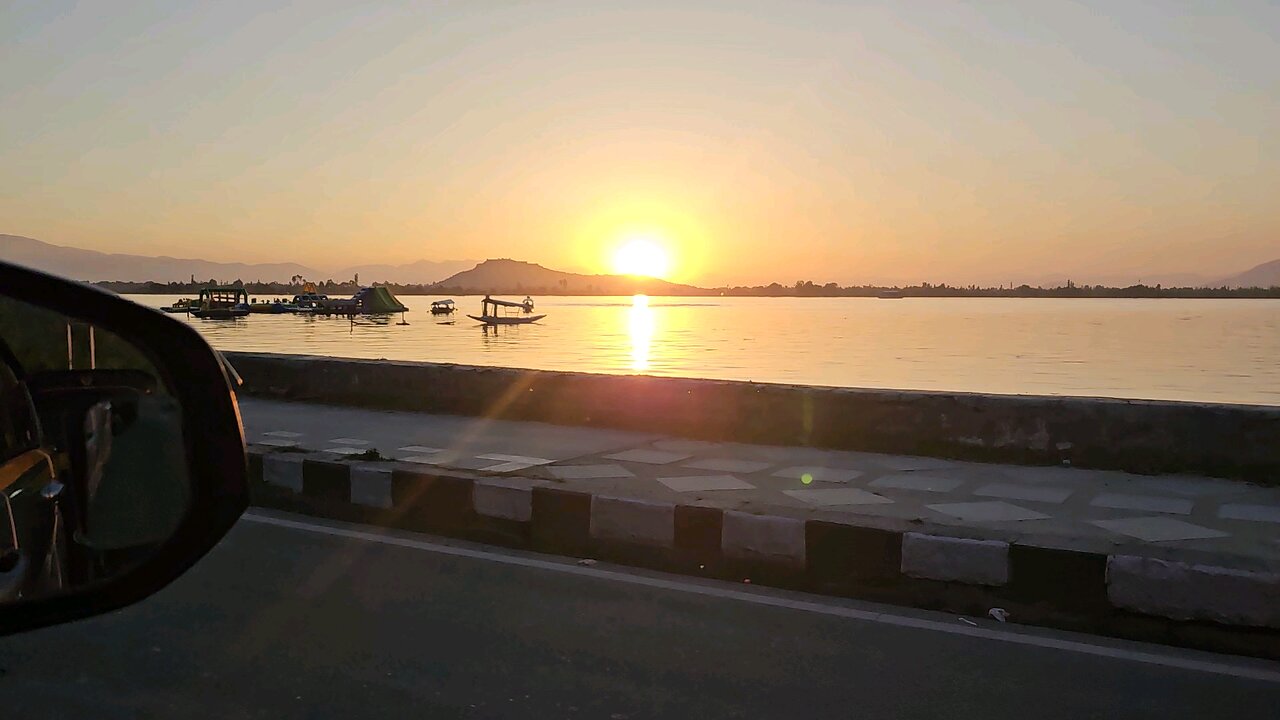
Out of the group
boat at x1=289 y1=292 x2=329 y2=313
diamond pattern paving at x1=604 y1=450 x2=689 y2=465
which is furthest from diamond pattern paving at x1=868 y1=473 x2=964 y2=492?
boat at x1=289 y1=292 x2=329 y2=313

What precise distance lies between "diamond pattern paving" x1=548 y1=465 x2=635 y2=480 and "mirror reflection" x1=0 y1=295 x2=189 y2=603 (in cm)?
506

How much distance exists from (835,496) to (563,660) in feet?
9.08

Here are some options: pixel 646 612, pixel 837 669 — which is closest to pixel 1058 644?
pixel 837 669

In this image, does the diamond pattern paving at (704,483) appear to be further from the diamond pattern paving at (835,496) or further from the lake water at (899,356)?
the lake water at (899,356)

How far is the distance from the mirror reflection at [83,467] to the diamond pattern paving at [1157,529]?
4.71 meters

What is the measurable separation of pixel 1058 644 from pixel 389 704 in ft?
8.01

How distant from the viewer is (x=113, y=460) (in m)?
1.60

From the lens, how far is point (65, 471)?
5.33ft

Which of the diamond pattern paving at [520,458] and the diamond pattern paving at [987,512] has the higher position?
the diamond pattern paving at [987,512]

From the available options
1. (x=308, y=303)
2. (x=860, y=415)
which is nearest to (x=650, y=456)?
(x=860, y=415)

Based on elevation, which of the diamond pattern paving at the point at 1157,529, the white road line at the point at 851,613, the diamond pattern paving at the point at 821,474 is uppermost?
the diamond pattern paving at the point at 1157,529

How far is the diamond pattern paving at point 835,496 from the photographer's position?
617 centimetres

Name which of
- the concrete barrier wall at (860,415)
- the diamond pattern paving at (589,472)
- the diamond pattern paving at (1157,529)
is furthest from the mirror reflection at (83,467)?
the concrete barrier wall at (860,415)

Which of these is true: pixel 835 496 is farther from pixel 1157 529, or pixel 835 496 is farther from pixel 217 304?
pixel 217 304
